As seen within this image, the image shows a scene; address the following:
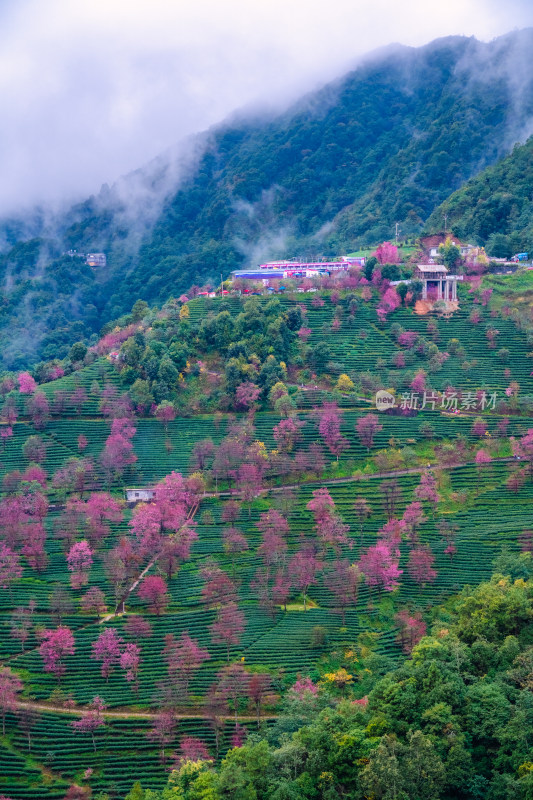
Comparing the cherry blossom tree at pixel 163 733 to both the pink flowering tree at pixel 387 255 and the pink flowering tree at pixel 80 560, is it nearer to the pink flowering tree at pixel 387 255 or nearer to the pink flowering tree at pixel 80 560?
the pink flowering tree at pixel 80 560

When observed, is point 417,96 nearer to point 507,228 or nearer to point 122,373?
point 507,228

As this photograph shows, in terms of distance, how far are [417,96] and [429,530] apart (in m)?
75.6

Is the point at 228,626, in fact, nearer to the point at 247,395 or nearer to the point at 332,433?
the point at 332,433

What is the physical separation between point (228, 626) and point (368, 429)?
15.2 m

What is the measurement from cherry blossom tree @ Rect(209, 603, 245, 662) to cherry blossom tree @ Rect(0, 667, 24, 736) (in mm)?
7065

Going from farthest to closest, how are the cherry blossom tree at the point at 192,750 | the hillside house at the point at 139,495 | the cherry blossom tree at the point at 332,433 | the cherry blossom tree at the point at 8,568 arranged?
1. the cherry blossom tree at the point at 332,433
2. the hillside house at the point at 139,495
3. the cherry blossom tree at the point at 8,568
4. the cherry blossom tree at the point at 192,750

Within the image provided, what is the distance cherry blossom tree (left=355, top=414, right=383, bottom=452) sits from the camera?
141 ft

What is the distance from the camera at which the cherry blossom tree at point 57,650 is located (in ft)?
97.4

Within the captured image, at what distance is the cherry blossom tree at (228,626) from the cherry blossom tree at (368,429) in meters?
13.2

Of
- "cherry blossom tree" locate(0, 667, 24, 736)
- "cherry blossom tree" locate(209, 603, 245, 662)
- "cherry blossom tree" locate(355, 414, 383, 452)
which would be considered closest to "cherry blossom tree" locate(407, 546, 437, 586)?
"cherry blossom tree" locate(209, 603, 245, 662)

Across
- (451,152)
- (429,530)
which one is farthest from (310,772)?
(451,152)

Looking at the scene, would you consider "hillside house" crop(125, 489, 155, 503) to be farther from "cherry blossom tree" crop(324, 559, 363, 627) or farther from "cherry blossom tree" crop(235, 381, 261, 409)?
"cherry blossom tree" crop(324, 559, 363, 627)

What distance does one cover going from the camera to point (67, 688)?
29109mm

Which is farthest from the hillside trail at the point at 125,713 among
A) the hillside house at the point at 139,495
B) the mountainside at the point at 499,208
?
the mountainside at the point at 499,208
